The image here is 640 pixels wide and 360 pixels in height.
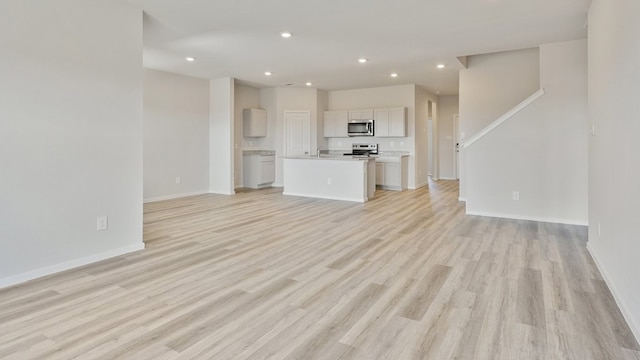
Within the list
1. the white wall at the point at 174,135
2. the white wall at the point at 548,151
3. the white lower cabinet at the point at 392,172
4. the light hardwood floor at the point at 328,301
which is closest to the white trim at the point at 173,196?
the white wall at the point at 174,135

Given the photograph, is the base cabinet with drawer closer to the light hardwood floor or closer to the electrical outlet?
the light hardwood floor

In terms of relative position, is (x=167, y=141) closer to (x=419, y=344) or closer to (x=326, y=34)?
(x=326, y=34)

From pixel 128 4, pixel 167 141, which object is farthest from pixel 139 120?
pixel 167 141

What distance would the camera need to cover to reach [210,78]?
7945 mm

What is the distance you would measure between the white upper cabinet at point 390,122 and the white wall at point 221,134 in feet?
11.1

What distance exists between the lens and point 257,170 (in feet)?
29.3

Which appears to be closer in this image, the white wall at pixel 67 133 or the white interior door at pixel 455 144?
the white wall at pixel 67 133

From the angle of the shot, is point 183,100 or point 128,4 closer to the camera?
point 128,4

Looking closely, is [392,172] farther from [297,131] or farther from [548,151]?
[548,151]

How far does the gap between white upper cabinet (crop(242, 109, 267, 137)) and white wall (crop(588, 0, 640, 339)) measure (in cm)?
678

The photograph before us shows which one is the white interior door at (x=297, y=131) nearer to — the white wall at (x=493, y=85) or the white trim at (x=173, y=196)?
the white trim at (x=173, y=196)

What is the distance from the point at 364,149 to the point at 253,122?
2.83 m

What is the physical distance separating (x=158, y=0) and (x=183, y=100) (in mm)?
4139

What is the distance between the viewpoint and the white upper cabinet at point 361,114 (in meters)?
8.96
